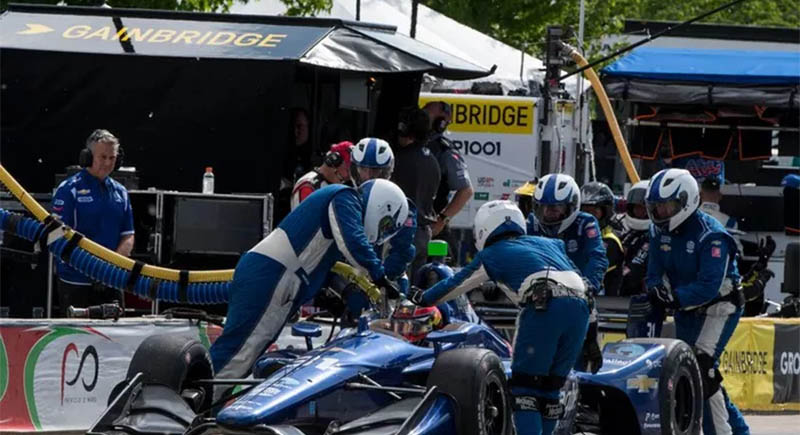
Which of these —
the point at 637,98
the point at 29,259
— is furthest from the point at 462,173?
the point at 637,98

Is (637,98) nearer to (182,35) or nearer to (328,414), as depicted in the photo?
(182,35)

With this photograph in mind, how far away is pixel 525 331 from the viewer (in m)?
9.56

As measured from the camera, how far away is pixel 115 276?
1248 cm

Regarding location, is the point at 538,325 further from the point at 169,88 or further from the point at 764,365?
the point at 764,365

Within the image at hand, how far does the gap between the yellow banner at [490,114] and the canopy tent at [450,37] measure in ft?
3.78

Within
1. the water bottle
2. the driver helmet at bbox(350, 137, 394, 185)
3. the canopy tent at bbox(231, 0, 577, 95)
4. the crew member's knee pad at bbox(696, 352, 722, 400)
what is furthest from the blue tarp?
the crew member's knee pad at bbox(696, 352, 722, 400)

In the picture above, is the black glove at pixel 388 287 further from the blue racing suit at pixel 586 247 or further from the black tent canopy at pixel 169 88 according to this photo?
the black tent canopy at pixel 169 88

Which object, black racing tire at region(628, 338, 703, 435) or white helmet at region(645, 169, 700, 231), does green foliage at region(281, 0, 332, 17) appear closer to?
white helmet at region(645, 169, 700, 231)

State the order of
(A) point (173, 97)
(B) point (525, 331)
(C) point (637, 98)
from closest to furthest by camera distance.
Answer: (B) point (525, 331) < (A) point (173, 97) < (C) point (637, 98)

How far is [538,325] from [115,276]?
409cm

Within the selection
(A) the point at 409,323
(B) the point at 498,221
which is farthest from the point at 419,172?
(A) the point at 409,323

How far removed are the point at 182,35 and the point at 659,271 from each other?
16.8 ft

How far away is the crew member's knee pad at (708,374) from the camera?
11113 mm

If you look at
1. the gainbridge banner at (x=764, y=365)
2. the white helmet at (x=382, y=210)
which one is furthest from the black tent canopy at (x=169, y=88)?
the white helmet at (x=382, y=210)
